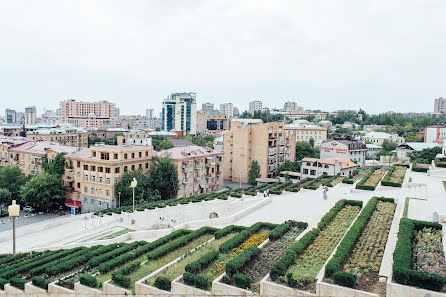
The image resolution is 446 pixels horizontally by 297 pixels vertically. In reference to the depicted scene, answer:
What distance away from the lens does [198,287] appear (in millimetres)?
9547

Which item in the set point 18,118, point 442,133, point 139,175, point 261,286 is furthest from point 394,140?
point 18,118

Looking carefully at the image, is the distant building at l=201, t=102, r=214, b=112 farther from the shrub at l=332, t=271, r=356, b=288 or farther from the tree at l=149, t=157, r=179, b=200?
the shrub at l=332, t=271, r=356, b=288

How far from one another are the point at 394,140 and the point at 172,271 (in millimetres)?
69204

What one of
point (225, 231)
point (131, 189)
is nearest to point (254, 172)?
point (131, 189)

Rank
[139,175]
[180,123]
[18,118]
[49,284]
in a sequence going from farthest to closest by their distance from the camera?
[18,118] < [180,123] < [139,175] < [49,284]

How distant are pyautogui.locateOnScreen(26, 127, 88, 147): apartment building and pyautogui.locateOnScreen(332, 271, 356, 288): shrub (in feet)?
191

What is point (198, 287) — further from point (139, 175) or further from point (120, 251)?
point (139, 175)

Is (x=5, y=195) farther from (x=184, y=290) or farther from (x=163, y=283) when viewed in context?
(x=184, y=290)

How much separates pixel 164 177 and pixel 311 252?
2261 cm

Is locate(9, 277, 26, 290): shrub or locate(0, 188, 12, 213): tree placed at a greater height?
locate(9, 277, 26, 290): shrub

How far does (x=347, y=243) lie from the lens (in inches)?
430

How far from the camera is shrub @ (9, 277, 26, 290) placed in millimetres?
11352

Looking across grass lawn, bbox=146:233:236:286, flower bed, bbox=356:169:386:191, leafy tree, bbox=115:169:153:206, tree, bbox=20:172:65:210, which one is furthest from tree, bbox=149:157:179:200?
grass lawn, bbox=146:233:236:286

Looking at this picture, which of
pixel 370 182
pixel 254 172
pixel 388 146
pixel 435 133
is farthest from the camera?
pixel 435 133
